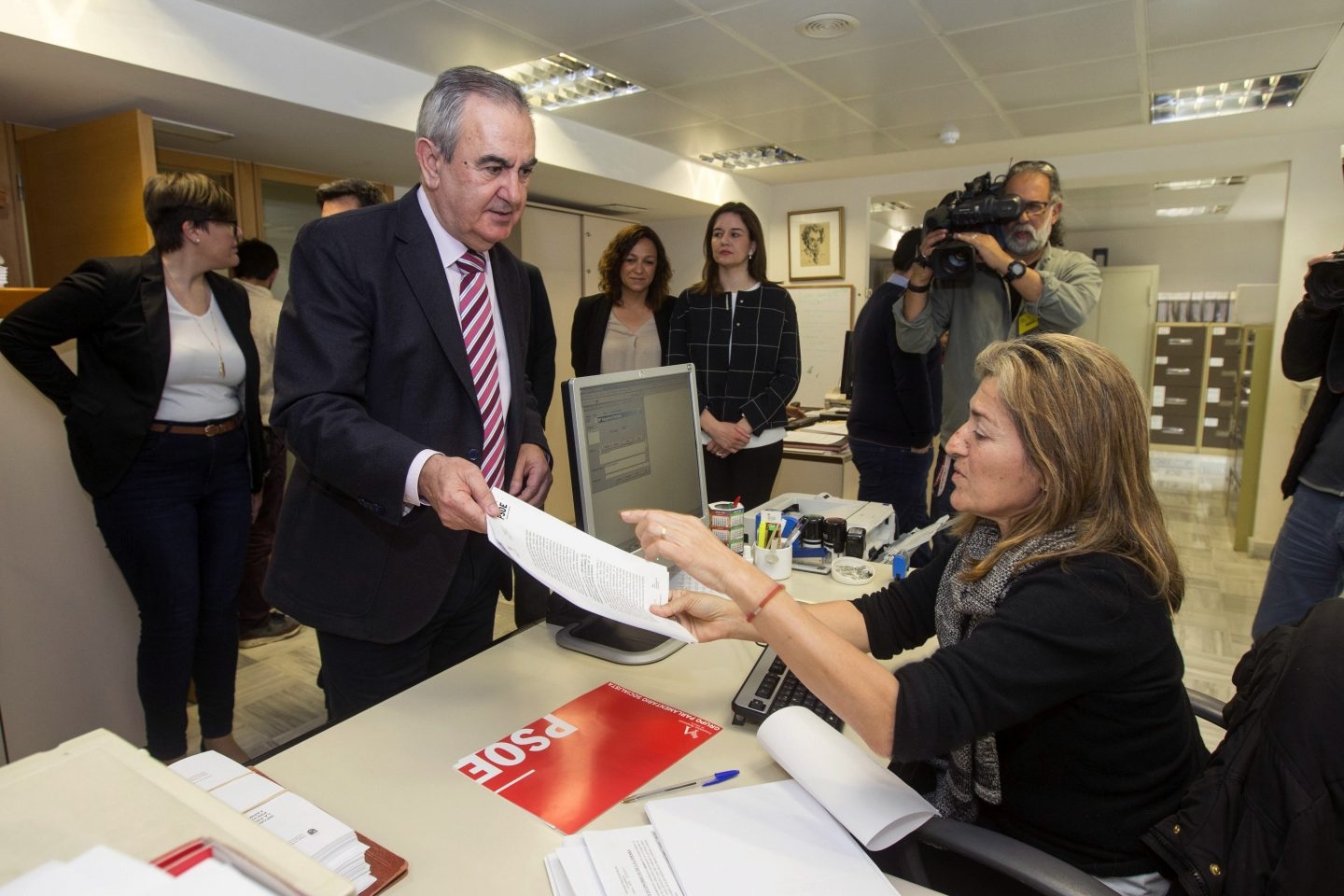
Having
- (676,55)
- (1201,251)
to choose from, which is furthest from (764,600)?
(1201,251)

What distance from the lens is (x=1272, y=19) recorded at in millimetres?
2994

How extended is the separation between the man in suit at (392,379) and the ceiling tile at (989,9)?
2295 millimetres

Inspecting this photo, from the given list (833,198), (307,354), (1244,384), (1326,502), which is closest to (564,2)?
(307,354)

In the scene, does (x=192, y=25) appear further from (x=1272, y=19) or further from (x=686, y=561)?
(x=1272, y=19)

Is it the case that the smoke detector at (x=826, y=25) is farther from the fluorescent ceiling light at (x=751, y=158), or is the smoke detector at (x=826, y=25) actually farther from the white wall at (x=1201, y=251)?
the white wall at (x=1201, y=251)

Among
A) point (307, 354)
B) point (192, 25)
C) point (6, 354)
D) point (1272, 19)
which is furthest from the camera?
point (1272, 19)

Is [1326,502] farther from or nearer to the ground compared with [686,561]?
nearer to the ground

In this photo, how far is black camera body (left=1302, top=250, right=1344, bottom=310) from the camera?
1843 mm

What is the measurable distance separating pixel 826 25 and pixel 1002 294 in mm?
1462

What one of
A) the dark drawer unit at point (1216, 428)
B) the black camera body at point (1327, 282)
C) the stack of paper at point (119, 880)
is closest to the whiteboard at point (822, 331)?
the black camera body at point (1327, 282)

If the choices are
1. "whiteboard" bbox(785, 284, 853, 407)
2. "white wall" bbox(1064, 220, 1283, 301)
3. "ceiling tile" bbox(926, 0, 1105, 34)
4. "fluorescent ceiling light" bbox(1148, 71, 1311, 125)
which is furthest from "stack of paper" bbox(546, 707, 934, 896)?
"white wall" bbox(1064, 220, 1283, 301)

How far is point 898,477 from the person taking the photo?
279 centimetres

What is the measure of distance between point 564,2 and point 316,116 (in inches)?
47.1

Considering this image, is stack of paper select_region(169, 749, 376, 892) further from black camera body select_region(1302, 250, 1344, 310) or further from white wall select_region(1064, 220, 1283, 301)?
white wall select_region(1064, 220, 1283, 301)
